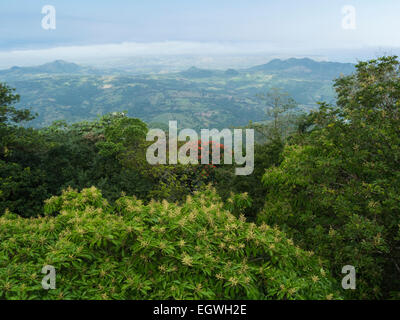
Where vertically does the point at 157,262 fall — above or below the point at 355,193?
below

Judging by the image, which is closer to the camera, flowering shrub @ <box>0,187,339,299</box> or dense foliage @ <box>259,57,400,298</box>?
flowering shrub @ <box>0,187,339,299</box>

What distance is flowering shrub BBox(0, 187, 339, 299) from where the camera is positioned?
3125 millimetres

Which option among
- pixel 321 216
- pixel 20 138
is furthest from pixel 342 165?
pixel 20 138

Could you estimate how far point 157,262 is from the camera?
3436 mm

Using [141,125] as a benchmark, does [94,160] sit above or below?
below

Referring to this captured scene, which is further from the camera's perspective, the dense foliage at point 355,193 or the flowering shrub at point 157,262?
the dense foliage at point 355,193

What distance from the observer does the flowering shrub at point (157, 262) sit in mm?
3125

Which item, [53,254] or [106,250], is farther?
[106,250]

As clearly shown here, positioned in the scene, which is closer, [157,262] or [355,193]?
[157,262]

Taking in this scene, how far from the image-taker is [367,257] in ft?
14.0

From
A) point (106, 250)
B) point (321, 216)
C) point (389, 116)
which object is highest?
point (389, 116)
